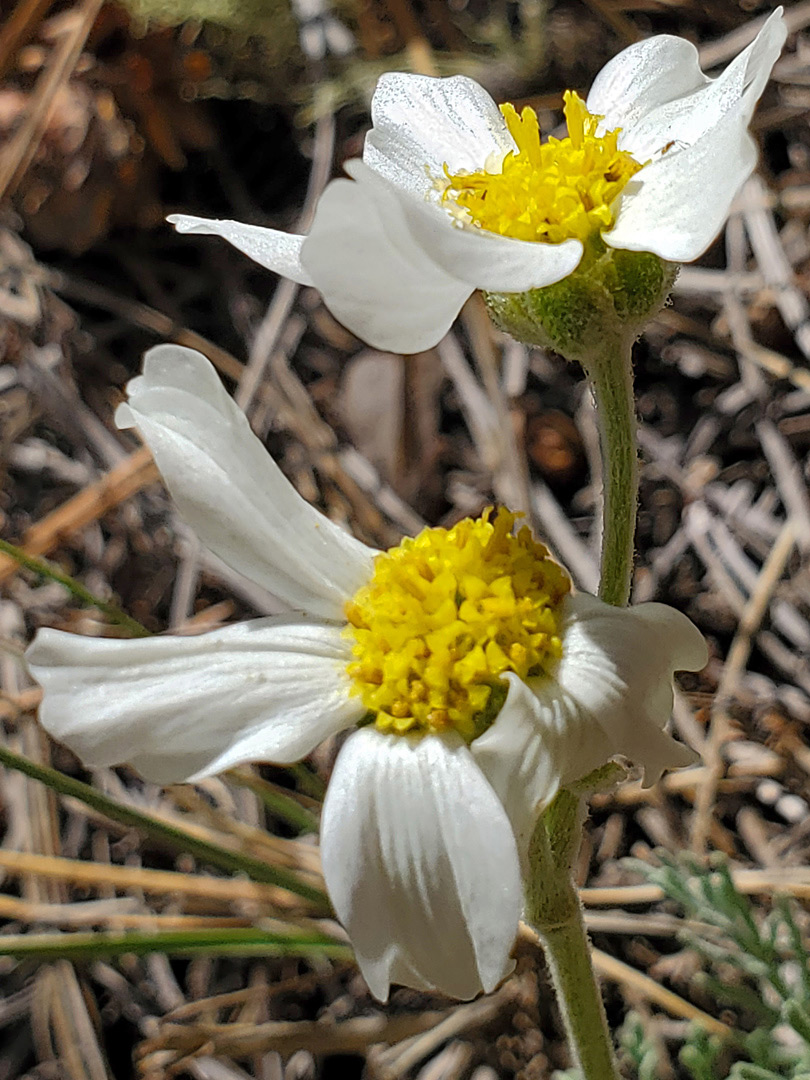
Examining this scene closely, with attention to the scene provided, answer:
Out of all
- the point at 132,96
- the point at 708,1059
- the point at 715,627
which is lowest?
the point at 715,627

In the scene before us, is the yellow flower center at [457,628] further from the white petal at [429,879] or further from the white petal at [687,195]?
the white petal at [687,195]

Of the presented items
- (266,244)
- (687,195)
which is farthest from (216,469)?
(687,195)

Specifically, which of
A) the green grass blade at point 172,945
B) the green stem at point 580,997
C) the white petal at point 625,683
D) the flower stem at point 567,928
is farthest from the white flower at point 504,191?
the green grass blade at point 172,945

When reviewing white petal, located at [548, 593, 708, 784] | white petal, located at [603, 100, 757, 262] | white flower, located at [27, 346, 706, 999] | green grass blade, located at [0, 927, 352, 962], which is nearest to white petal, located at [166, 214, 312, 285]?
white flower, located at [27, 346, 706, 999]

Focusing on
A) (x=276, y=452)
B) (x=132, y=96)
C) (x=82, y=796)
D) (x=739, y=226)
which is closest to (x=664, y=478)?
(x=739, y=226)

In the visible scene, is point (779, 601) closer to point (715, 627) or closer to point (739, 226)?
point (715, 627)

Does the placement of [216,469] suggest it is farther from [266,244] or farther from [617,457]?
[617,457]

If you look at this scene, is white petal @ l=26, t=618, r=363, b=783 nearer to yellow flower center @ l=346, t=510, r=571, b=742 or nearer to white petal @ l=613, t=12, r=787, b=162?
yellow flower center @ l=346, t=510, r=571, b=742
